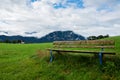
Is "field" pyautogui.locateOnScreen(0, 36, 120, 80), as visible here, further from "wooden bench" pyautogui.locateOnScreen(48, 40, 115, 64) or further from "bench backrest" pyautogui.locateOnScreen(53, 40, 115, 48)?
"bench backrest" pyautogui.locateOnScreen(53, 40, 115, 48)

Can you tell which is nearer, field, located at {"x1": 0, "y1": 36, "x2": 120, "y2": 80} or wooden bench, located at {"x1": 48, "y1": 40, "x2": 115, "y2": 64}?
field, located at {"x1": 0, "y1": 36, "x2": 120, "y2": 80}

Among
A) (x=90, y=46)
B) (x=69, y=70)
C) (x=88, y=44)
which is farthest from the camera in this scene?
(x=88, y=44)

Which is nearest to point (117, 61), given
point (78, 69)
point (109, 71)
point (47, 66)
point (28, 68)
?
point (109, 71)

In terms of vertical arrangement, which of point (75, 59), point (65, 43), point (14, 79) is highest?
point (65, 43)

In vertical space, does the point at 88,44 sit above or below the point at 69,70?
above

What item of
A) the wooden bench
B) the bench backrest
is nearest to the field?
the wooden bench

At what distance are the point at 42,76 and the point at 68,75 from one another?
1249 millimetres

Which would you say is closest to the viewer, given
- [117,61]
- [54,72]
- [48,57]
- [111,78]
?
[111,78]

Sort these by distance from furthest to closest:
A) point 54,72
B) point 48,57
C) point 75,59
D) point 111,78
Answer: point 48,57 → point 75,59 → point 54,72 → point 111,78

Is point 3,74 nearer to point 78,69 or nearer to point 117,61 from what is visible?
point 78,69

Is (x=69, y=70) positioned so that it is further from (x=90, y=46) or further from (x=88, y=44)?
(x=88, y=44)

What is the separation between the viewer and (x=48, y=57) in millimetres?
12375

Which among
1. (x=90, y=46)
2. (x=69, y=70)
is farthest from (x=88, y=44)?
(x=69, y=70)

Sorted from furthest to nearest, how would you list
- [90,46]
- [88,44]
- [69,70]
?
1. [88,44]
2. [90,46]
3. [69,70]
